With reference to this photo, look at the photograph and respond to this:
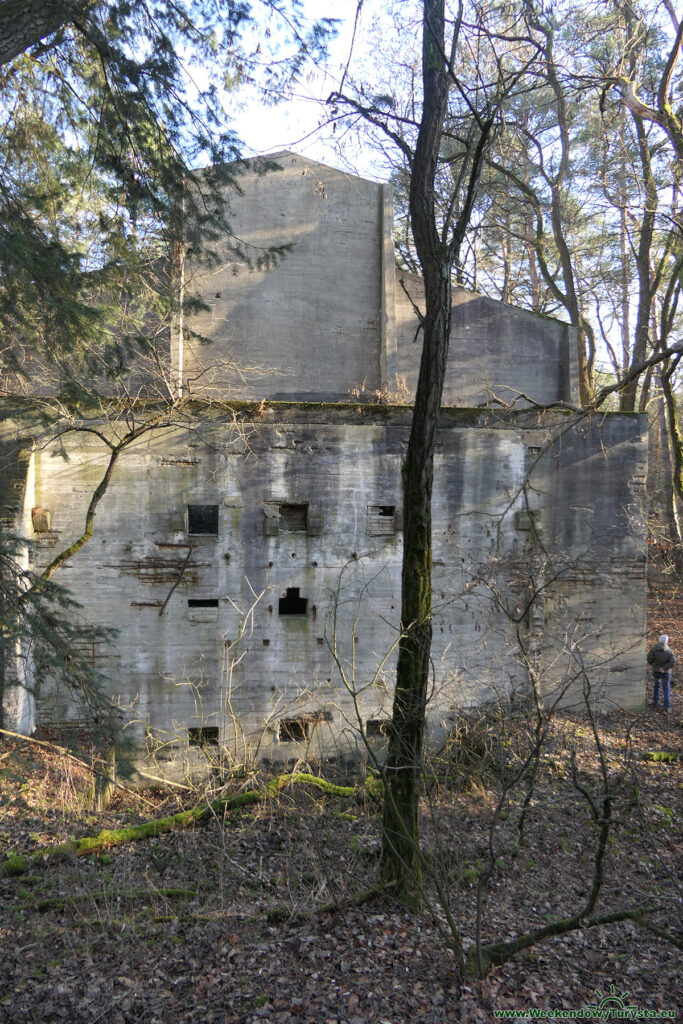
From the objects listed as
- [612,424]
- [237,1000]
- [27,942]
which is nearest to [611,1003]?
[237,1000]

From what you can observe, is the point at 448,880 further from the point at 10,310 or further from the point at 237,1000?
the point at 10,310

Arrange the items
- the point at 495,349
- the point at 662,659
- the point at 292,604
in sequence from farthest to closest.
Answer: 1. the point at 495,349
2. the point at 662,659
3. the point at 292,604

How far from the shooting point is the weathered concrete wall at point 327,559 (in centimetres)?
943

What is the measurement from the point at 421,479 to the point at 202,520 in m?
4.85

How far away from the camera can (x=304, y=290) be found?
48.5 feet

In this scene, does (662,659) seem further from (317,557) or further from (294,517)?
(294,517)

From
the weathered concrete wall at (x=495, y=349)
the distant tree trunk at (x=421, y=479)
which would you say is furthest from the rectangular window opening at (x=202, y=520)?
the weathered concrete wall at (x=495, y=349)

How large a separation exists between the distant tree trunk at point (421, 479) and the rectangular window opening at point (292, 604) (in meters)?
4.03

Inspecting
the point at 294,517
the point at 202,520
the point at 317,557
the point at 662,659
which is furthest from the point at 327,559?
the point at 662,659

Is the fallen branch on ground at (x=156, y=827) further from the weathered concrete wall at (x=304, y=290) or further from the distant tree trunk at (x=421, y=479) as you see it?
the weathered concrete wall at (x=304, y=290)

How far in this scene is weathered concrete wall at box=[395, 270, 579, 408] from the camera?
15.5m

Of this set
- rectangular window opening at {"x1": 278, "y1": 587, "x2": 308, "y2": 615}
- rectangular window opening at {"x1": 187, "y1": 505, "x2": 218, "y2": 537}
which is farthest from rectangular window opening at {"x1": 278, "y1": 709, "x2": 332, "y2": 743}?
rectangular window opening at {"x1": 187, "y1": 505, "x2": 218, "y2": 537}

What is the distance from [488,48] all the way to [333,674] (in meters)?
7.88

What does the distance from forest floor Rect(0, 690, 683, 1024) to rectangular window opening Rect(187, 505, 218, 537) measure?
3458 millimetres
